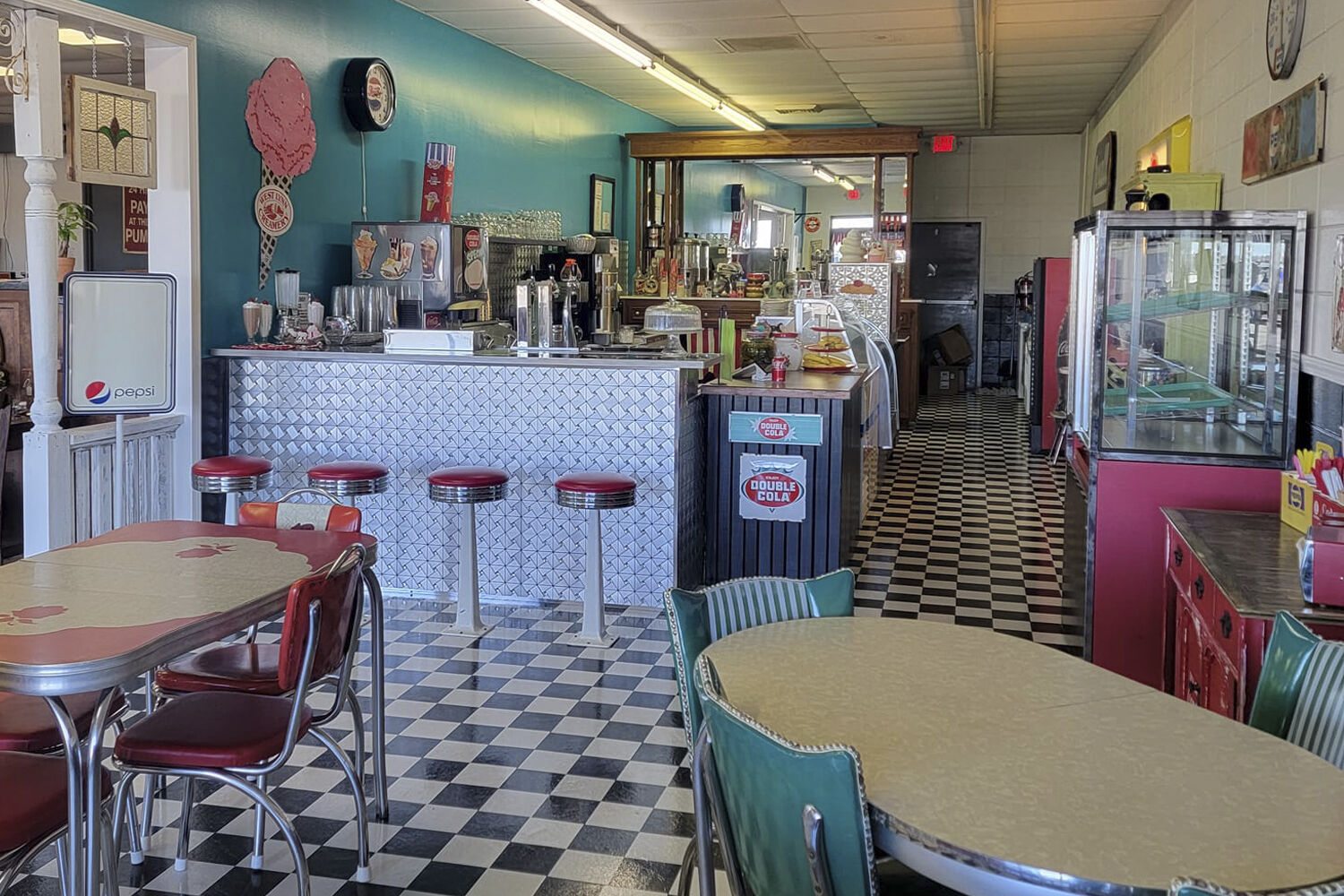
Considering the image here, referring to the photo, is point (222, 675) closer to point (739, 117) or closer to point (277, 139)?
point (277, 139)

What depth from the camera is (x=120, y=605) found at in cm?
288

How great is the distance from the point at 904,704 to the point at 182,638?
1.57 meters

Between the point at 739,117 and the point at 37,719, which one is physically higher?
the point at 739,117

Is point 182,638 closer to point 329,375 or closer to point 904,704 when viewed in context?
point 904,704

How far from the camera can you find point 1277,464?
177 inches

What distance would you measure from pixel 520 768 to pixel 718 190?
50.8 feet

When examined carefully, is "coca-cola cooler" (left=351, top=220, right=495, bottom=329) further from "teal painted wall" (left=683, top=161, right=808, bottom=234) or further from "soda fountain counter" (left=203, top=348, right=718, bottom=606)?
"teal painted wall" (left=683, top=161, right=808, bottom=234)

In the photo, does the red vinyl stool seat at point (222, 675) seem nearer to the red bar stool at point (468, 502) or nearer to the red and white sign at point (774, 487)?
the red bar stool at point (468, 502)

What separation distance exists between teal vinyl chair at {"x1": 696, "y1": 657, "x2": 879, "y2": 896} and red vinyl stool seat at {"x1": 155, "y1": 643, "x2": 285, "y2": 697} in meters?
1.65

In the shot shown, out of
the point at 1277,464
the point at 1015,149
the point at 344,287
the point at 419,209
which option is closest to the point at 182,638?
the point at 1277,464

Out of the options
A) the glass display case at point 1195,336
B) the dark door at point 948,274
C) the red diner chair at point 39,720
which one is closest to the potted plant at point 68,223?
the red diner chair at point 39,720

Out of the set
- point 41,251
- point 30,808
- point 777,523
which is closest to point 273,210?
point 41,251

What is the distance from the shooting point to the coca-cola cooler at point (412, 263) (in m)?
7.59

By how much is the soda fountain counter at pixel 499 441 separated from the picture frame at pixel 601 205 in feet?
21.6
